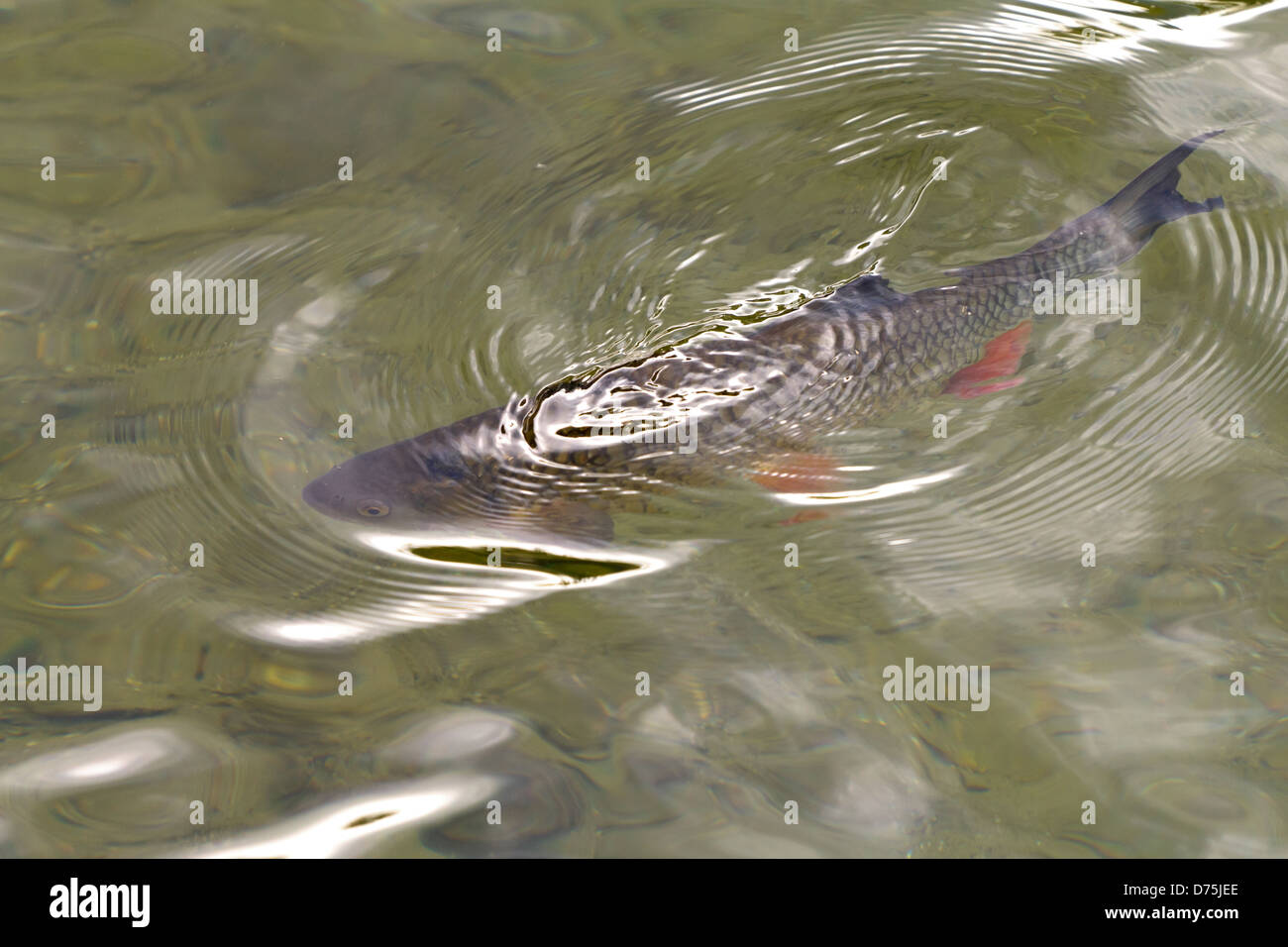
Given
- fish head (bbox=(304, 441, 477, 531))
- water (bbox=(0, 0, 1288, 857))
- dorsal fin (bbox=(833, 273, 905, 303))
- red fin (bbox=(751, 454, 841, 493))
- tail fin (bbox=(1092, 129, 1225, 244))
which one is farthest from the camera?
tail fin (bbox=(1092, 129, 1225, 244))

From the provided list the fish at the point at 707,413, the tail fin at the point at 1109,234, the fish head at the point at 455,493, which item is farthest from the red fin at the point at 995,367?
the fish head at the point at 455,493

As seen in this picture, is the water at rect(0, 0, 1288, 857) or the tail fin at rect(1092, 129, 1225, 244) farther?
the tail fin at rect(1092, 129, 1225, 244)

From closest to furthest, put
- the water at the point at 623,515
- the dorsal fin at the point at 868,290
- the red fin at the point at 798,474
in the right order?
the water at the point at 623,515, the red fin at the point at 798,474, the dorsal fin at the point at 868,290

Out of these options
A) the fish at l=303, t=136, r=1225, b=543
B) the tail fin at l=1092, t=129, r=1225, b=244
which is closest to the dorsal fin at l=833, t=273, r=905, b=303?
the fish at l=303, t=136, r=1225, b=543

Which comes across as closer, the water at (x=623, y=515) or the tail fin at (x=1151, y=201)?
the water at (x=623, y=515)

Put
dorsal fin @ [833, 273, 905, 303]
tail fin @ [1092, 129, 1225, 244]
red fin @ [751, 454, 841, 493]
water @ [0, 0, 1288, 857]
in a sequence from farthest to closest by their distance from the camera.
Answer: tail fin @ [1092, 129, 1225, 244]
dorsal fin @ [833, 273, 905, 303]
red fin @ [751, 454, 841, 493]
water @ [0, 0, 1288, 857]

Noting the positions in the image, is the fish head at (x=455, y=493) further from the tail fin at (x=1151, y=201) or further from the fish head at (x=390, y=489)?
the tail fin at (x=1151, y=201)

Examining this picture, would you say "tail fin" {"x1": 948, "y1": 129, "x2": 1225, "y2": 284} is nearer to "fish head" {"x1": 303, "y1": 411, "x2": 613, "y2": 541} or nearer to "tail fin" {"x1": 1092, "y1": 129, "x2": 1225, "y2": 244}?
"tail fin" {"x1": 1092, "y1": 129, "x2": 1225, "y2": 244}
